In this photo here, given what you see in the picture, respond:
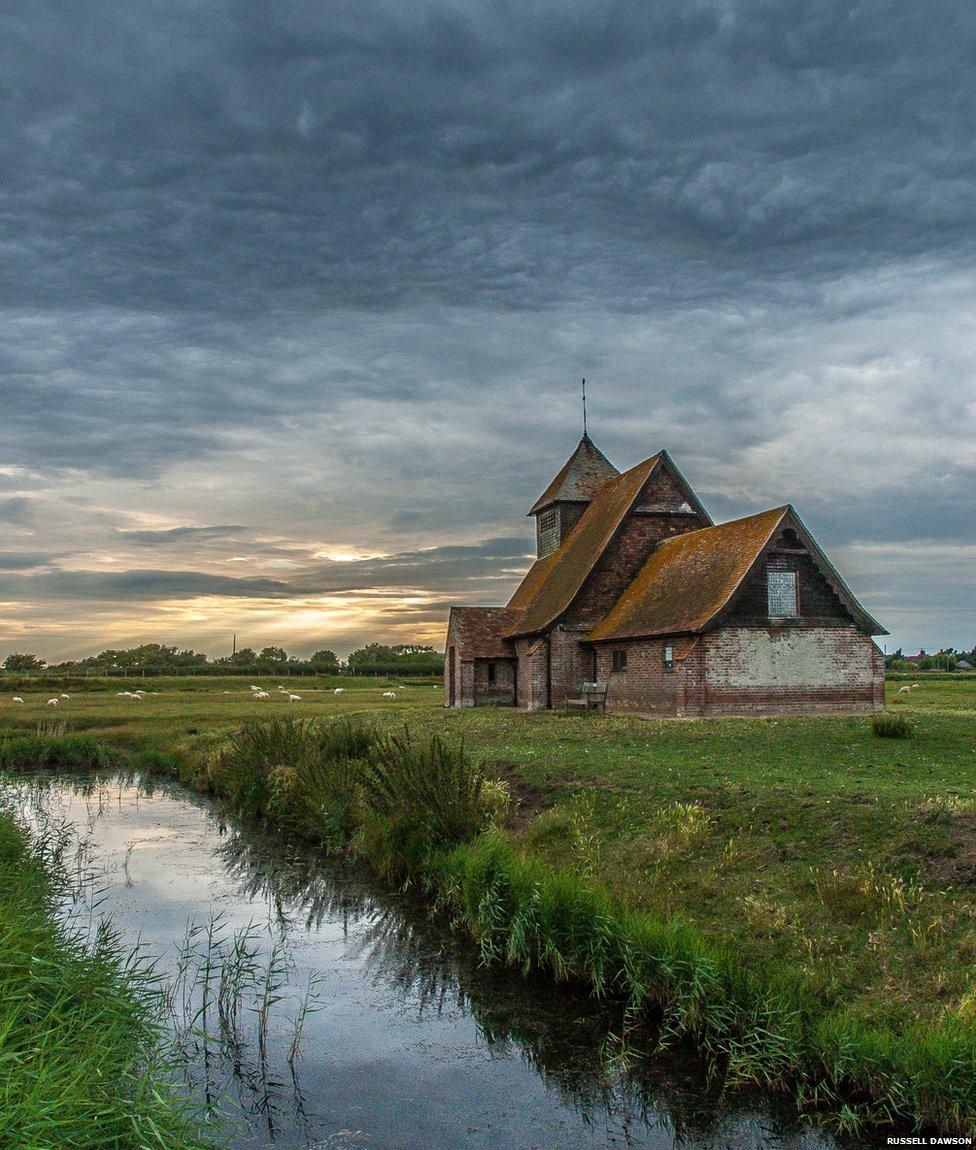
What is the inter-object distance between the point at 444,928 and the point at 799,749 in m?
9.49

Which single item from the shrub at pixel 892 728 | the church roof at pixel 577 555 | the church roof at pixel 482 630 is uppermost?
the church roof at pixel 577 555

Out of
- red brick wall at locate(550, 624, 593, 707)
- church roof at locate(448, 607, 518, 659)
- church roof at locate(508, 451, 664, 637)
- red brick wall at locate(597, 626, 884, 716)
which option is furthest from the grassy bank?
church roof at locate(448, 607, 518, 659)

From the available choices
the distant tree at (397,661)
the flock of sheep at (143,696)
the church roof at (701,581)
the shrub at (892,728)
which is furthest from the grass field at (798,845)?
the distant tree at (397,661)

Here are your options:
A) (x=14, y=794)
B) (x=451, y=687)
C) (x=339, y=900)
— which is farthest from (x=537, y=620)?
(x=339, y=900)

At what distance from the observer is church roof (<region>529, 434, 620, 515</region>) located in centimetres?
4203

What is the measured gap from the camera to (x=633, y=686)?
99.4 ft

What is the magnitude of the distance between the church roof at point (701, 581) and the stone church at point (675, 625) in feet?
0.16

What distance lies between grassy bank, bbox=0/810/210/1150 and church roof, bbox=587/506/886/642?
20755 millimetres

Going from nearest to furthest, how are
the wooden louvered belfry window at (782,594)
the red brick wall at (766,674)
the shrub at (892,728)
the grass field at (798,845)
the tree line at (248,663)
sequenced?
1. the grass field at (798,845)
2. the shrub at (892,728)
3. the red brick wall at (766,674)
4. the wooden louvered belfry window at (782,594)
5. the tree line at (248,663)

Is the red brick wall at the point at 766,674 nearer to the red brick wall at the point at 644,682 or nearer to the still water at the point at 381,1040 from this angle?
the red brick wall at the point at 644,682

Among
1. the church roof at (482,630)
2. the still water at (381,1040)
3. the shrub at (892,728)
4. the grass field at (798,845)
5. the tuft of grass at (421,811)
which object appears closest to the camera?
the still water at (381,1040)

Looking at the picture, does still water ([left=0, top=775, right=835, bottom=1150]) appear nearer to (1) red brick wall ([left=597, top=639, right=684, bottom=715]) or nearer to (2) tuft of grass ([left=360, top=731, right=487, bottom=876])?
(2) tuft of grass ([left=360, top=731, right=487, bottom=876])

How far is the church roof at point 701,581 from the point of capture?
27.7 metres

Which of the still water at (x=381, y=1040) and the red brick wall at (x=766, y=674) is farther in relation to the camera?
the red brick wall at (x=766, y=674)
